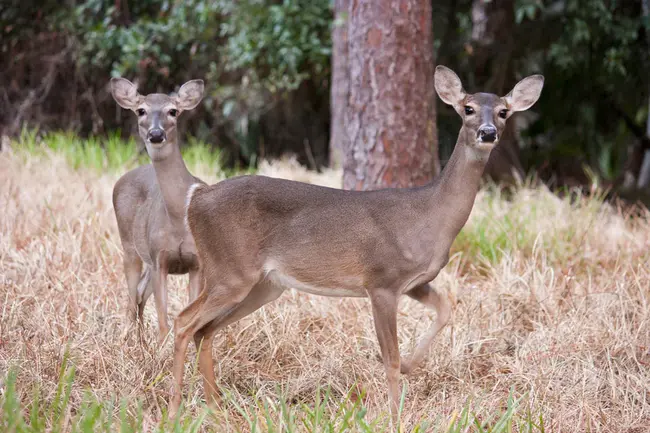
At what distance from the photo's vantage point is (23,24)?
429 inches

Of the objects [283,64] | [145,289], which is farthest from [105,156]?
[145,289]

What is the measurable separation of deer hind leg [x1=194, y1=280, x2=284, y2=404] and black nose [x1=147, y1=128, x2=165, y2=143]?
2.82ft

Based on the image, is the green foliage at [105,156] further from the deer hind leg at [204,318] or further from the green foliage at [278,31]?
the deer hind leg at [204,318]

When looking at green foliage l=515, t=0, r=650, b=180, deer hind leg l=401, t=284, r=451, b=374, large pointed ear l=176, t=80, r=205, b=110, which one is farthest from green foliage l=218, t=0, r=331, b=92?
deer hind leg l=401, t=284, r=451, b=374

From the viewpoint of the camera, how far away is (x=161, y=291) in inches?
160

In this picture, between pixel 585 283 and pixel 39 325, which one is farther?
pixel 585 283

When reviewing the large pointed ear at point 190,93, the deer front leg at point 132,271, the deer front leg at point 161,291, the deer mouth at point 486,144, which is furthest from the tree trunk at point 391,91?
the deer mouth at point 486,144

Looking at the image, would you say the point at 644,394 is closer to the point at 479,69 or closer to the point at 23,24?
the point at 479,69

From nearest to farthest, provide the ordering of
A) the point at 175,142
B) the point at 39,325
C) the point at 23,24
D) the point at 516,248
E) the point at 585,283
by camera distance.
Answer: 1. the point at 39,325
2. the point at 175,142
3. the point at 585,283
4. the point at 516,248
5. the point at 23,24

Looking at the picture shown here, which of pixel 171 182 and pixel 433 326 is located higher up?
pixel 171 182

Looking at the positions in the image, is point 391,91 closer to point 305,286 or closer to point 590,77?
point 305,286

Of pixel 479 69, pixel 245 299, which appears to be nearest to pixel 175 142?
pixel 245 299

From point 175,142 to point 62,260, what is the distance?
1.20 meters

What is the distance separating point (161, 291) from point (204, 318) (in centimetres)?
59
